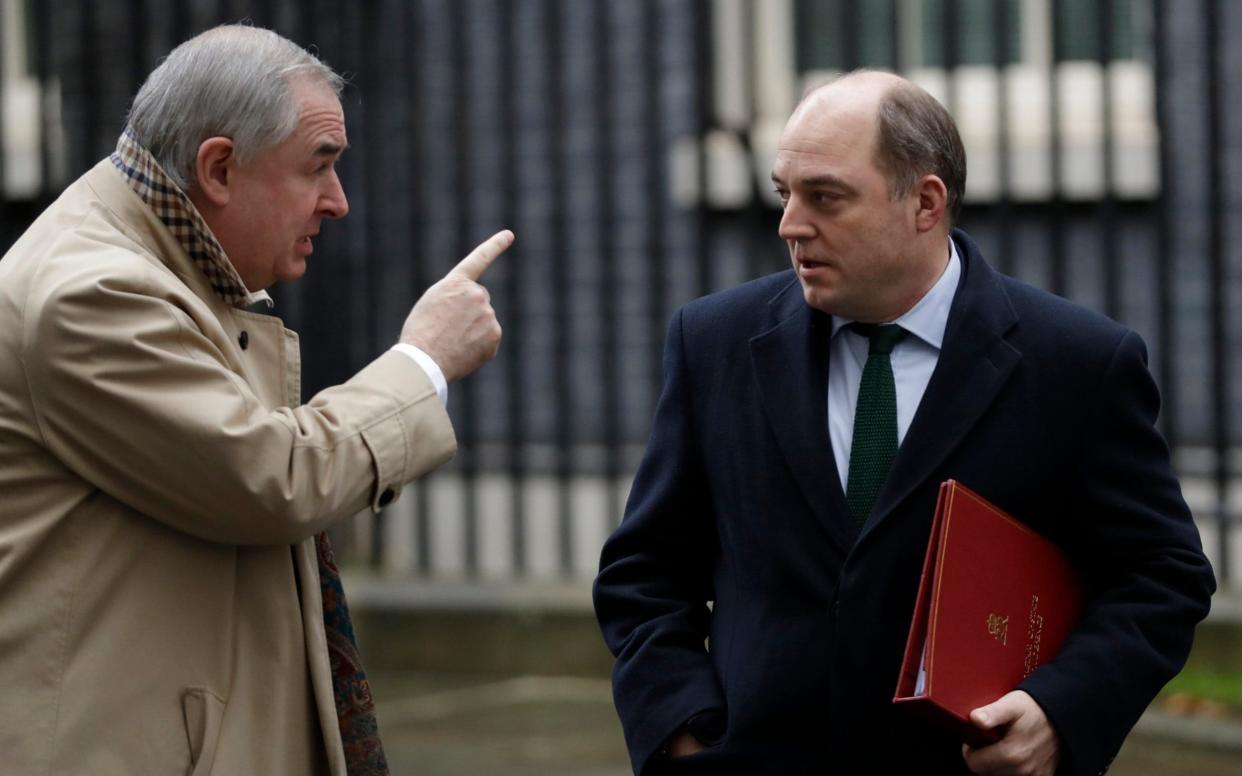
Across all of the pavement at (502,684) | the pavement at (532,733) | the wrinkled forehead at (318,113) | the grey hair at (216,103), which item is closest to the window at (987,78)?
the pavement at (502,684)

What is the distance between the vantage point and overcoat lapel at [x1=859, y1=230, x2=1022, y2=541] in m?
2.89

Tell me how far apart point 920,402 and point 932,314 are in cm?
16

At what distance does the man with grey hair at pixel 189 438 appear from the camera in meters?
2.67

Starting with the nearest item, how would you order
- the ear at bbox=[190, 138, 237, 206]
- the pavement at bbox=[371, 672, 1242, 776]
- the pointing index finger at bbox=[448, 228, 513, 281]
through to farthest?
the ear at bbox=[190, 138, 237, 206], the pointing index finger at bbox=[448, 228, 513, 281], the pavement at bbox=[371, 672, 1242, 776]

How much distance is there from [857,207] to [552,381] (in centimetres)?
544

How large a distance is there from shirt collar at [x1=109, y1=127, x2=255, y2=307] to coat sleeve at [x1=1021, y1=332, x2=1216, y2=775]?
127cm

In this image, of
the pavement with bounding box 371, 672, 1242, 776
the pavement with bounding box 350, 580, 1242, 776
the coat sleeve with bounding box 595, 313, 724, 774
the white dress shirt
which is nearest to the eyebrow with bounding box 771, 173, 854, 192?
the white dress shirt

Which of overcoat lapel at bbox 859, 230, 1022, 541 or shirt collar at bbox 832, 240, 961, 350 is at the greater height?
shirt collar at bbox 832, 240, 961, 350

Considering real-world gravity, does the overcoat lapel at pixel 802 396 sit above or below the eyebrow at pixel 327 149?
below

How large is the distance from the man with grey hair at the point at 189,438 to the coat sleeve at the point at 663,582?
36 cm

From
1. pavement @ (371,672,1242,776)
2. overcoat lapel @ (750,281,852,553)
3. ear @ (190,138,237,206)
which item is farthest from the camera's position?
pavement @ (371,672,1242,776)

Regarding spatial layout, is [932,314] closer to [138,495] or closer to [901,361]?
[901,361]

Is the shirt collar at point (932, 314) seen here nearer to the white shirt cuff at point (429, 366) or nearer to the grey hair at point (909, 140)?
the grey hair at point (909, 140)

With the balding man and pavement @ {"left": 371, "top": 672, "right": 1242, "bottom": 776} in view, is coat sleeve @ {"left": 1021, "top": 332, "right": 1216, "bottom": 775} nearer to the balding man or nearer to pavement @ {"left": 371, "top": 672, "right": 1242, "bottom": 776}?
the balding man
